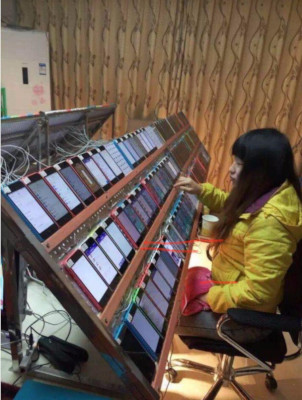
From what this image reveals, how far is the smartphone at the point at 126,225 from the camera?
107 cm

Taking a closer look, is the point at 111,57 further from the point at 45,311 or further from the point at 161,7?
the point at 45,311

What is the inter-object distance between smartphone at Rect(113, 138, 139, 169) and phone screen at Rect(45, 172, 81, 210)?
50 cm

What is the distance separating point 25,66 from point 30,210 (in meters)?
3.10

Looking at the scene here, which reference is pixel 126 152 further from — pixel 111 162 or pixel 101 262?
pixel 101 262

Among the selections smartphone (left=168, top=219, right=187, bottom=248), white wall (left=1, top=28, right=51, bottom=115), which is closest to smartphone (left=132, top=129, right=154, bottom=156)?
smartphone (left=168, top=219, right=187, bottom=248)

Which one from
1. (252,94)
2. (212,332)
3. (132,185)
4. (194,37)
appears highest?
(194,37)

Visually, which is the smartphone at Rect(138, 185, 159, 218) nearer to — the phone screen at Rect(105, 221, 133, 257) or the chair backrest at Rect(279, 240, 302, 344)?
the phone screen at Rect(105, 221, 133, 257)

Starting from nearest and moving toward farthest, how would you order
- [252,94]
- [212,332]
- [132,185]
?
[212,332] → [132,185] → [252,94]

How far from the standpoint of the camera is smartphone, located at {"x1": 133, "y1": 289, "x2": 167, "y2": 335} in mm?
934

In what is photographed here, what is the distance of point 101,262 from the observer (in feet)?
2.85

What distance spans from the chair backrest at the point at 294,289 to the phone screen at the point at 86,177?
0.80m

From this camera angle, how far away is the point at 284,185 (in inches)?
43.4

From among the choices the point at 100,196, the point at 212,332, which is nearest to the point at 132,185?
the point at 100,196

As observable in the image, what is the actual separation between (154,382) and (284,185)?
0.80 metres
